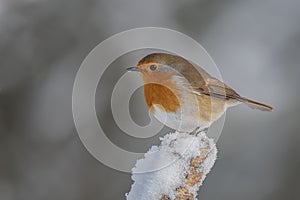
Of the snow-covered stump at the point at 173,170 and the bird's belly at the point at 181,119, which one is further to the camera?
the bird's belly at the point at 181,119

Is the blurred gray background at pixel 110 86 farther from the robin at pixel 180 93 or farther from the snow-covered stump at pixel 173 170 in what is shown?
the snow-covered stump at pixel 173 170

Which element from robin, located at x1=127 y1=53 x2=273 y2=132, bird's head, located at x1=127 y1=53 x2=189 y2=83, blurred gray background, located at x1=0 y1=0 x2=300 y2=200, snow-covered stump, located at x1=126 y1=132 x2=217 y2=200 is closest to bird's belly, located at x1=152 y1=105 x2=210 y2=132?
robin, located at x1=127 y1=53 x2=273 y2=132

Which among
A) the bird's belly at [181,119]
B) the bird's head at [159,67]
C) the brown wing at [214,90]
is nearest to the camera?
the bird's belly at [181,119]

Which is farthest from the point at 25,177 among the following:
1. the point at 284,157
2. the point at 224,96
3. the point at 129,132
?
the point at 224,96

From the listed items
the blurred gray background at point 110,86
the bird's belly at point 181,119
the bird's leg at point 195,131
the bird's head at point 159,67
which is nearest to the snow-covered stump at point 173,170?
the bird's leg at point 195,131

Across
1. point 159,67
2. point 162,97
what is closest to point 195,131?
point 162,97

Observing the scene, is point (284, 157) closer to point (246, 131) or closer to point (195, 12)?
point (246, 131)

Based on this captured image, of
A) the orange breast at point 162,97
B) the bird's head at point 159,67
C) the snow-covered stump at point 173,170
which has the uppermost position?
the bird's head at point 159,67

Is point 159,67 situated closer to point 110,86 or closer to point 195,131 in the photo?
point 195,131
